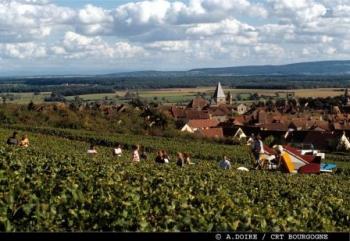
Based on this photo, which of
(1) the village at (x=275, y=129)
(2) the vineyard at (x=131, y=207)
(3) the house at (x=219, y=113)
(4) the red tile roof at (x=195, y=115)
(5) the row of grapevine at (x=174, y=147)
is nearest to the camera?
(2) the vineyard at (x=131, y=207)

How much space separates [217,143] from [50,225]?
65086 millimetres

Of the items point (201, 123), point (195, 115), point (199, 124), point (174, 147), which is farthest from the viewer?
point (195, 115)

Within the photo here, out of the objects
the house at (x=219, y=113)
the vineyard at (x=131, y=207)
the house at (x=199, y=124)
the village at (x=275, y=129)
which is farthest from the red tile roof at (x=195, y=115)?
the vineyard at (x=131, y=207)

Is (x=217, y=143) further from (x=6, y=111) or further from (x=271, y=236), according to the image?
(x=271, y=236)

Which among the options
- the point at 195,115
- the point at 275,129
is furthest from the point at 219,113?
the point at 275,129

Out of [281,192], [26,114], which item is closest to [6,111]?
[26,114]

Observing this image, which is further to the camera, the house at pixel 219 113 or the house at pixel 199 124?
the house at pixel 219 113

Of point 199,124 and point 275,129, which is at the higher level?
point 275,129

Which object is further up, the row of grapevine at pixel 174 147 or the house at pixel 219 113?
the row of grapevine at pixel 174 147

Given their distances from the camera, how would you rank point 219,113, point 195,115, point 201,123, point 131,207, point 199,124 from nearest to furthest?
point 131,207
point 199,124
point 201,123
point 195,115
point 219,113

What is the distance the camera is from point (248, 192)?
1680cm

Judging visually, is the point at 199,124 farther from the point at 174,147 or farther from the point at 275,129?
the point at 174,147

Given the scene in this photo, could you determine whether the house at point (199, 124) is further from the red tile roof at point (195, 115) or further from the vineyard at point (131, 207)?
the vineyard at point (131, 207)

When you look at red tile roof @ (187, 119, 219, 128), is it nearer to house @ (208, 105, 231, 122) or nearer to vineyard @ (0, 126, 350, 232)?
house @ (208, 105, 231, 122)
